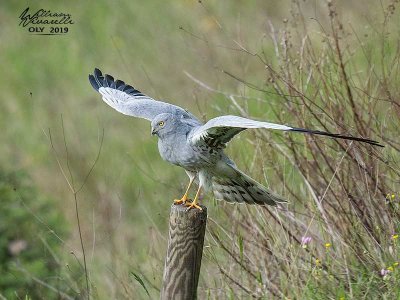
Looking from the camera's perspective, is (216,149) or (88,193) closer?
(216,149)

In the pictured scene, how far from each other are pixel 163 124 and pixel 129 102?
641mm

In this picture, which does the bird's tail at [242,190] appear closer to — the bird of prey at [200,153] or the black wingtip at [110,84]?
the bird of prey at [200,153]

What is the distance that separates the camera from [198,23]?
11102 mm

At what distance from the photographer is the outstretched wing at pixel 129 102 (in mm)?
5094

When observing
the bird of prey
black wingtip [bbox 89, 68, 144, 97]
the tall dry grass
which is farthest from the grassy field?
black wingtip [bbox 89, 68, 144, 97]

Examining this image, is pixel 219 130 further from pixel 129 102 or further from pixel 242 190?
pixel 129 102

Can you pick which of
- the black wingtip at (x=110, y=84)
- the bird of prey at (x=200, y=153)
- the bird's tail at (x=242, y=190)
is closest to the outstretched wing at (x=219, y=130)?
the bird of prey at (x=200, y=153)

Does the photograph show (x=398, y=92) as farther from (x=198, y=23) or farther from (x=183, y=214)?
(x=198, y=23)

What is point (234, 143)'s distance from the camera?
254 inches

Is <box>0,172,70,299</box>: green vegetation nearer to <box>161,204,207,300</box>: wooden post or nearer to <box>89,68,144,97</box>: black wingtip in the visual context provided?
<box>89,68,144,97</box>: black wingtip

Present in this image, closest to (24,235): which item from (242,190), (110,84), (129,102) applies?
(110,84)

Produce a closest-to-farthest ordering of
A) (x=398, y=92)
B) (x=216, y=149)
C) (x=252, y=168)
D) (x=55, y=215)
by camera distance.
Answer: (x=216, y=149), (x=398, y=92), (x=252, y=168), (x=55, y=215)

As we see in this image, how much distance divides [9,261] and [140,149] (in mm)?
3190

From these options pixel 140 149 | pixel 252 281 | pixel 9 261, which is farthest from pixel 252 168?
pixel 140 149
